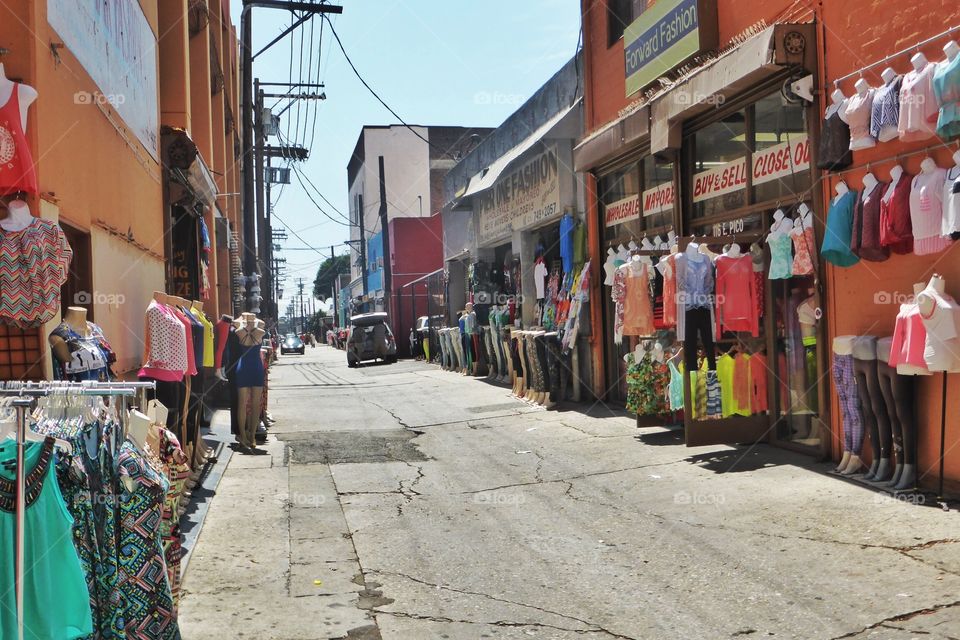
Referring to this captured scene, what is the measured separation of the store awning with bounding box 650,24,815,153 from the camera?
7.77 metres

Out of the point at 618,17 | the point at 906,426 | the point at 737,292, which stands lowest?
the point at 906,426

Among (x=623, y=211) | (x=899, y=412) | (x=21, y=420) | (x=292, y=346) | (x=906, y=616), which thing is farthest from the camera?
(x=292, y=346)

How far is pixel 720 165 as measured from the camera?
9.88m

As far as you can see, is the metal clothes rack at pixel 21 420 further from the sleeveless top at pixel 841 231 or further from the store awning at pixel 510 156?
the store awning at pixel 510 156

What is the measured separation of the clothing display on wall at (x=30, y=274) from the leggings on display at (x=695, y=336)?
232 inches

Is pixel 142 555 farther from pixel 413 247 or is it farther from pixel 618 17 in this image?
pixel 413 247

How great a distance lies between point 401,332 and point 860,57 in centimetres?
3045

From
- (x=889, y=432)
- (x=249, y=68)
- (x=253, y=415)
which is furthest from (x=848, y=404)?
(x=249, y=68)

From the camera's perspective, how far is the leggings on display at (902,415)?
657 cm

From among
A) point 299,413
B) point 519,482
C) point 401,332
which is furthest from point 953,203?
point 401,332

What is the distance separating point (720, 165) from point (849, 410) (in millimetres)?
3682

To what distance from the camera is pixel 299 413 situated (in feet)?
46.4

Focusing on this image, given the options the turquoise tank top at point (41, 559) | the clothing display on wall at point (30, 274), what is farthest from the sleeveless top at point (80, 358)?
the turquoise tank top at point (41, 559)

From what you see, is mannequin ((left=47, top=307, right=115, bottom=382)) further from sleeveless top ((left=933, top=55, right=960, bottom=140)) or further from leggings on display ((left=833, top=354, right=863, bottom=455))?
sleeveless top ((left=933, top=55, right=960, bottom=140))
